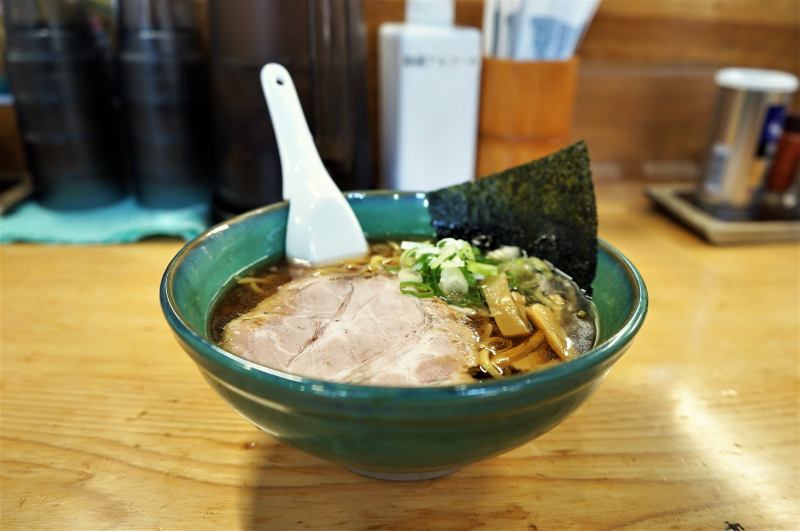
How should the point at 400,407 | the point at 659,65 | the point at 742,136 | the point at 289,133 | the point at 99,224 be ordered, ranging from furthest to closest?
the point at 659,65, the point at 742,136, the point at 99,224, the point at 289,133, the point at 400,407

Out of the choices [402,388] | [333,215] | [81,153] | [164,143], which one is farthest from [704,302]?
[81,153]

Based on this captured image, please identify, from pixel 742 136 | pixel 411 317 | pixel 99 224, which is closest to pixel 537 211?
pixel 411 317

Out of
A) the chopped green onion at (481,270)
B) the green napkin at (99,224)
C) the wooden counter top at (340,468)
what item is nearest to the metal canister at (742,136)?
the wooden counter top at (340,468)

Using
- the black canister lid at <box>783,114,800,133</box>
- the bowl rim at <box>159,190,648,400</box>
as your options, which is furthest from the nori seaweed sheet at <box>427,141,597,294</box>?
the black canister lid at <box>783,114,800,133</box>

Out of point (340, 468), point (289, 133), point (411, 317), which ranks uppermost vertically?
point (289, 133)

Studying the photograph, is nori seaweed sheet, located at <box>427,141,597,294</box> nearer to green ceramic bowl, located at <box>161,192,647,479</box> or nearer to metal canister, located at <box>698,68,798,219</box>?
green ceramic bowl, located at <box>161,192,647,479</box>

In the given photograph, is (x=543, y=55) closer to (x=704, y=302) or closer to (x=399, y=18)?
(x=399, y=18)

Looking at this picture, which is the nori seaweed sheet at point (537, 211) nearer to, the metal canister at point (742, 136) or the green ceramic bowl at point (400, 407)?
the green ceramic bowl at point (400, 407)

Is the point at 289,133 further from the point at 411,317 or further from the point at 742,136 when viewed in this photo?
the point at 742,136

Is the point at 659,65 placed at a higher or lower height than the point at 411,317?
higher
